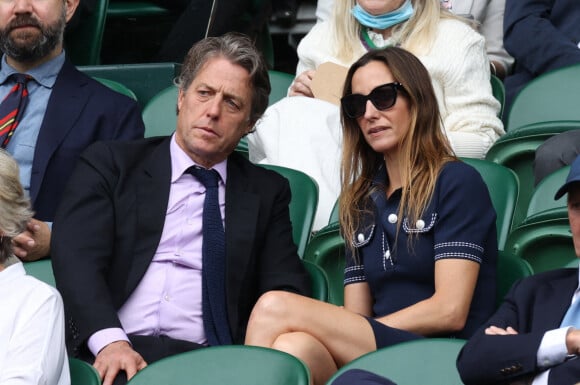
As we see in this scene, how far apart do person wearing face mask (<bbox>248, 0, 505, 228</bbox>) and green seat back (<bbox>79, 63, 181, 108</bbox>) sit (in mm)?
758

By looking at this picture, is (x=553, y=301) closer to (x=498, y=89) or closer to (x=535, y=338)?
(x=535, y=338)

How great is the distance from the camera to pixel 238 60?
414 centimetres

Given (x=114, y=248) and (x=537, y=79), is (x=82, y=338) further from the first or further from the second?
(x=537, y=79)

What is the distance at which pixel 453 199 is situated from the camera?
378 cm

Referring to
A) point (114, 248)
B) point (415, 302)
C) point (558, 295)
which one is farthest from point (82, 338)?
point (558, 295)

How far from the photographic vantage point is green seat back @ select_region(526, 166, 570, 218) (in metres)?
4.23

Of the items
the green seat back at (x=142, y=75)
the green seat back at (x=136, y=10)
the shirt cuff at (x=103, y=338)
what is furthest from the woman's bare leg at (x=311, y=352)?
the green seat back at (x=136, y=10)

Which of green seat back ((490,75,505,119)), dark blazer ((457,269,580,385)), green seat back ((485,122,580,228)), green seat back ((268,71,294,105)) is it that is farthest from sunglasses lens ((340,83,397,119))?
green seat back ((268,71,294,105))

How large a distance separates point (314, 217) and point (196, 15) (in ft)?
7.25

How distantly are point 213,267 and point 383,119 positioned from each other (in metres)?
0.66

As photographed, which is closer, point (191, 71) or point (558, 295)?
point (558, 295)

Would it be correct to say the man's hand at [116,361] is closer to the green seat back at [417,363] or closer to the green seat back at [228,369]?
the green seat back at [228,369]

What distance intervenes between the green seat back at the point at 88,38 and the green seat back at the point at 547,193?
8.80 feet

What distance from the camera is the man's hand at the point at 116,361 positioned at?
346 centimetres
